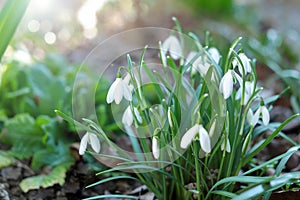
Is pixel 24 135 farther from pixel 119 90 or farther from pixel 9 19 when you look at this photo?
pixel 119 90

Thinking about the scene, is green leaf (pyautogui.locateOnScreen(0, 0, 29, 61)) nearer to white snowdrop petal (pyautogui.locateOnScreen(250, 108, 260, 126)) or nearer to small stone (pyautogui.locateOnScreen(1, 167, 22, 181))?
small stone (pyautogui.locateOnScreen(1, 167, 22, 181))

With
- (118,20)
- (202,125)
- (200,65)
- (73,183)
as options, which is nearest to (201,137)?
(202,125)

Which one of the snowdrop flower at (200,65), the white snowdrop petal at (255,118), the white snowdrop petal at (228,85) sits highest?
the snowdrop flower at (200,65)

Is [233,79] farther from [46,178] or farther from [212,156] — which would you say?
[46,178]

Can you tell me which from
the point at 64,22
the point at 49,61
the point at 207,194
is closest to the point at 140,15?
the point at 64,22

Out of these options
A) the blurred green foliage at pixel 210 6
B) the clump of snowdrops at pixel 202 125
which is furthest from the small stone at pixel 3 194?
the blurred green foliage at pixel 210 6

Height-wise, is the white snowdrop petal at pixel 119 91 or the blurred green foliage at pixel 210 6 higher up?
the blurred green foliage at pixel 210 6

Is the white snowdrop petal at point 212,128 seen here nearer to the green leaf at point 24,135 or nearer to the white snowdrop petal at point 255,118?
the white snowdrop petal at point 255,118

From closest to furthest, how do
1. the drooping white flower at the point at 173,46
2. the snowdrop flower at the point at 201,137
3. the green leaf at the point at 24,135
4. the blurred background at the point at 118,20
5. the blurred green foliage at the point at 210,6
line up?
1. the snowdrop flower at the point at 201,137
2. the drooping white flower at the point at 173,46
3. the green leaf at the point at 24,135
4. the blurred background at the point at 118,20
5. the blurred green foliage at the point at 210,6
